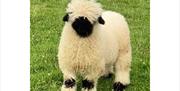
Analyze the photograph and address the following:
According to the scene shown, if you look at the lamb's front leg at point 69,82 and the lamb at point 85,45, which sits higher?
the lamb at point 85,45

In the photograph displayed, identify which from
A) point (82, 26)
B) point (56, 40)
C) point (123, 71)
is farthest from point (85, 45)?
point (123, 71)

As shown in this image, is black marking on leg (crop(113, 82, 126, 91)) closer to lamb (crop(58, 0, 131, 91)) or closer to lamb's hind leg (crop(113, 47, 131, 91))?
lamb's hind leg (crop(113, 47, 131, 91))

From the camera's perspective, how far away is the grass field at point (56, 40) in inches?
218

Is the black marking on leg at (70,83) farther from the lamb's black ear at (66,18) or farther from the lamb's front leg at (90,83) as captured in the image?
the lamb's black ear at (66,18)

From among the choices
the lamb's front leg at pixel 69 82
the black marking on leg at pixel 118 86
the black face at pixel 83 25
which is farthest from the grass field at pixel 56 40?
the black face at pixel 83 25

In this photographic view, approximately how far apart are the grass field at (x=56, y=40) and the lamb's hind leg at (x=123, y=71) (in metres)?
0.07

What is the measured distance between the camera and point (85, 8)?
16.4 feet

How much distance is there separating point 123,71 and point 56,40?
68 centimetres

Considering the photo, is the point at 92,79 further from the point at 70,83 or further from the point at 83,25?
the point at 83,25


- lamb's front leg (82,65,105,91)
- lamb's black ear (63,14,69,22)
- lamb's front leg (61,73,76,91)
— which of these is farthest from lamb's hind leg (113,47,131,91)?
lamb's black ear (63,14,69,22)

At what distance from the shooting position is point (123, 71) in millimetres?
5574
